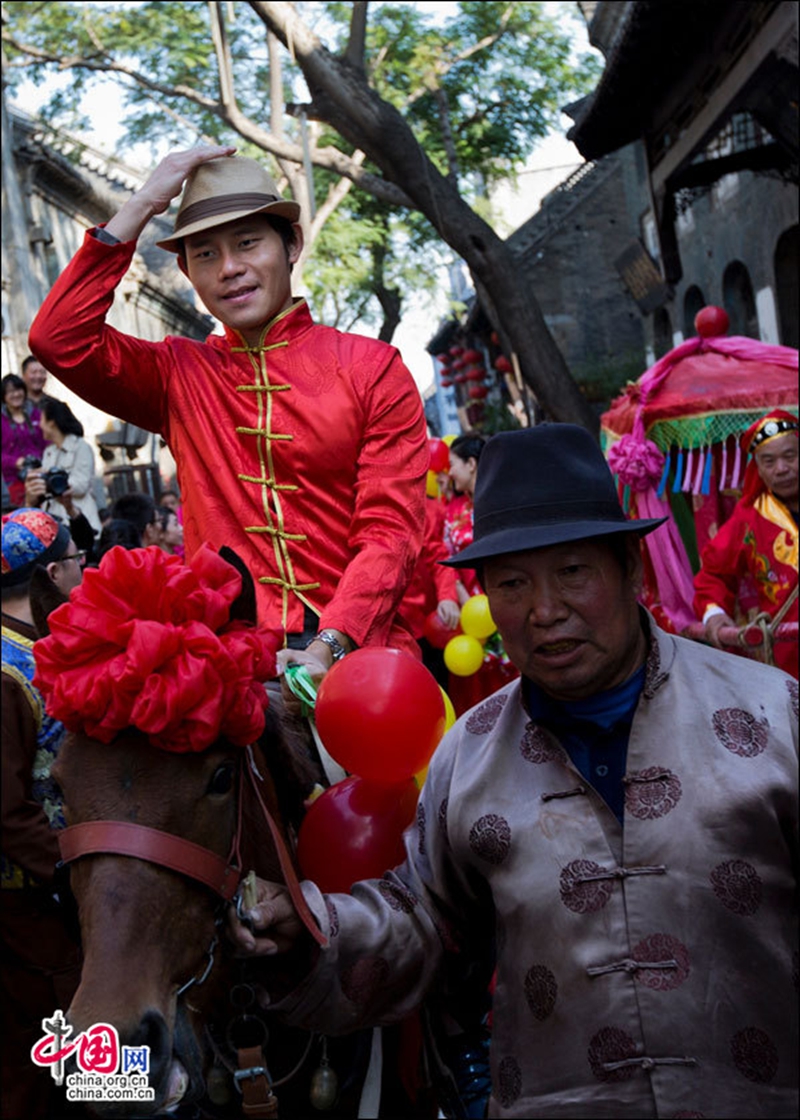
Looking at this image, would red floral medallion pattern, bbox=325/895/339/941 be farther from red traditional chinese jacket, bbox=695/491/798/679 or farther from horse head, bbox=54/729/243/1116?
red traditional chinese jacket, bbox=695/491/798/679

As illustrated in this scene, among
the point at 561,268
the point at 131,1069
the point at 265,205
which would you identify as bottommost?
the point at 131,1069

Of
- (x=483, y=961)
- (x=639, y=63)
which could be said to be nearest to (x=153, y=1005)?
(x=483, y=961)

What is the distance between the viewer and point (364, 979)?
90.0 inches

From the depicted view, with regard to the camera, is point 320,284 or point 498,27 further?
point 320,284

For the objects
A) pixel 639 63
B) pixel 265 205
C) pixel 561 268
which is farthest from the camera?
pixel 561 268

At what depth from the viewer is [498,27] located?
20.7 metres

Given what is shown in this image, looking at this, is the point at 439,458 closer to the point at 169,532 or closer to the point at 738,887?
the point at 169,532

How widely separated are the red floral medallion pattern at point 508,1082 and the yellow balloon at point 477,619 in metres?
5.07

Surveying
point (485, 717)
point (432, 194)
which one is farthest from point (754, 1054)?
point (432, 194)

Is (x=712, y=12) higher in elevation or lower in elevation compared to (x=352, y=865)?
higher

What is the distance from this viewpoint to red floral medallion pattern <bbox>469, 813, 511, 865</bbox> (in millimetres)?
2338

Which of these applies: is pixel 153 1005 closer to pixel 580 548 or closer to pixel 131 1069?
pixel 131 1069

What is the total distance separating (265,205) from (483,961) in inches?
73.5

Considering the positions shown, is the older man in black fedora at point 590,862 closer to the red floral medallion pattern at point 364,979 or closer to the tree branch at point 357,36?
the red floral medallion pattern at point 364,979
